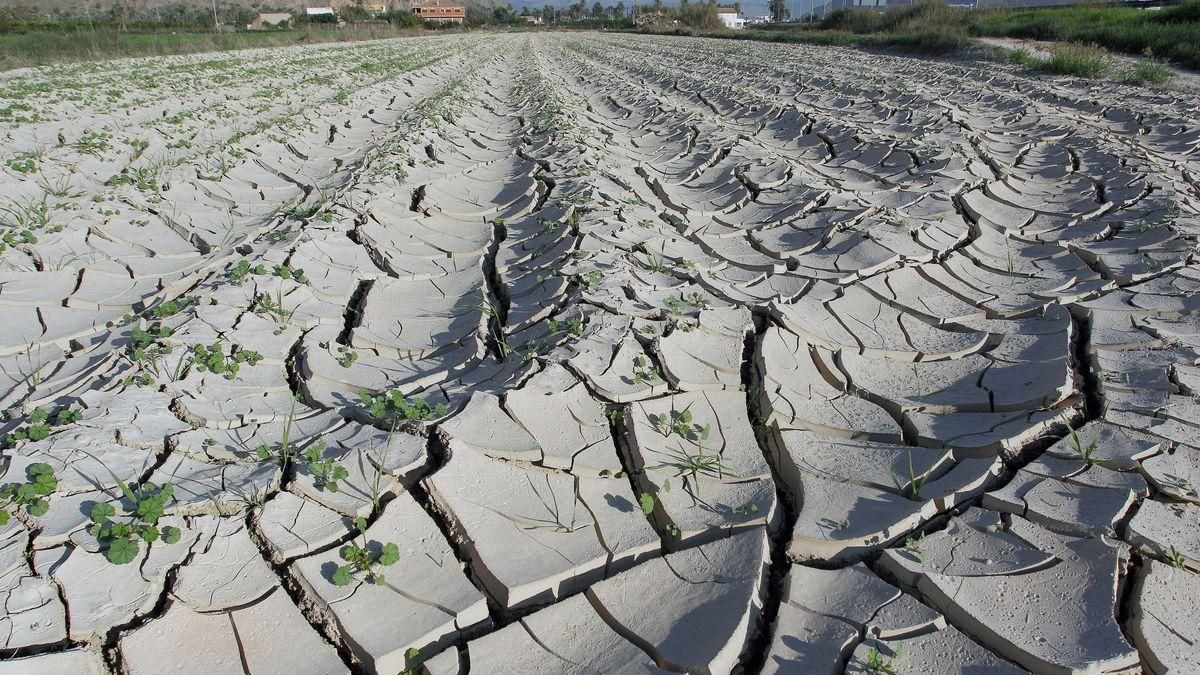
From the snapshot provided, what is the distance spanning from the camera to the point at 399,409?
220 cm

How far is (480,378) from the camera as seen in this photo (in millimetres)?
2559

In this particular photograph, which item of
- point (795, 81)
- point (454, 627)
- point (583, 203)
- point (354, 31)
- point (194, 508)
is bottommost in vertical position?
point (454, 627)

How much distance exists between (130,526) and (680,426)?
146cm

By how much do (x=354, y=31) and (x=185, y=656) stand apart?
32.9 m

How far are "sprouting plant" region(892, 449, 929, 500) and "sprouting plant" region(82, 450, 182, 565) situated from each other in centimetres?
185

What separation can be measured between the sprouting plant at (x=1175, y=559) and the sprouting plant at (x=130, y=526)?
2.30 m

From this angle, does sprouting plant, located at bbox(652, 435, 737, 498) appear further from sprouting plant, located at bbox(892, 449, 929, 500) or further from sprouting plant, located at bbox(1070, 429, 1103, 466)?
sprouting plant, located at bbox(1070, 429, 1103, 466)

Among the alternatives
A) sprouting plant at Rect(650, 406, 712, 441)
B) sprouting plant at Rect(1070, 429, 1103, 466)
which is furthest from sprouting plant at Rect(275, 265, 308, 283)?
sprouting plant at Rect(1070, 429, 1103, 466)

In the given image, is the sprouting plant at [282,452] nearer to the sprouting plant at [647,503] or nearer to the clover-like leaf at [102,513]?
the clover-like leaf at [102,513]

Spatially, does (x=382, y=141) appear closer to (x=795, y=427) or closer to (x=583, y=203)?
(x=583, y=203)

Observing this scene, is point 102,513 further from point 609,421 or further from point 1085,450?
point 1085,450

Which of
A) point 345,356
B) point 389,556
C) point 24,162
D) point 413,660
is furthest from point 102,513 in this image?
point 24,162

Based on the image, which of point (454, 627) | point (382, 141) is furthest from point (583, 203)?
point (382, 141)

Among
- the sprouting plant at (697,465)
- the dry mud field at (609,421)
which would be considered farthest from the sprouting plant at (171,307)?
the sprouting plant at (697,465)
